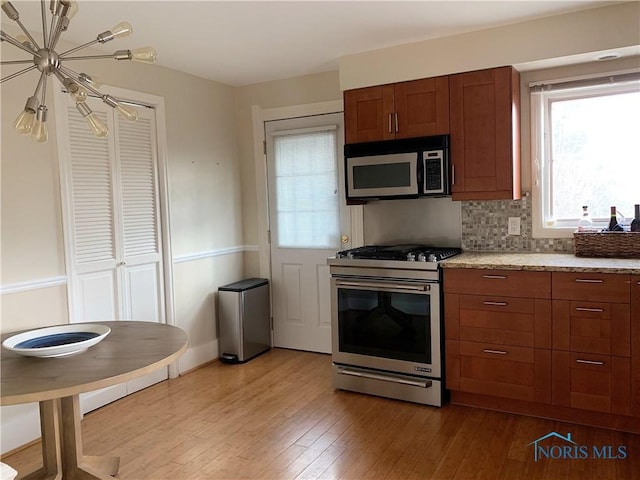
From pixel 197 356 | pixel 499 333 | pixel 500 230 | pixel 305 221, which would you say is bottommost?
pixel 197 356

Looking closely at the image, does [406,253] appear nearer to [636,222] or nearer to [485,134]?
[485,134]

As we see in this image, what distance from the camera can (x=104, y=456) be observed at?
100 inches

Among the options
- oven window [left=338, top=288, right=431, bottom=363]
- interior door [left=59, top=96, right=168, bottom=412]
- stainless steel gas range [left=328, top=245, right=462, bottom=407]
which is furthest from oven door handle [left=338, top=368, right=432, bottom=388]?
interior door [left=59, top=96, right=168, bottom=412]

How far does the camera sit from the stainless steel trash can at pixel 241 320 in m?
4.05

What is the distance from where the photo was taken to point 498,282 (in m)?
2.87

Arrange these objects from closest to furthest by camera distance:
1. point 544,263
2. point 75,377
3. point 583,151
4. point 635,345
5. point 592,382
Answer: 1. point 75,377
2. point 635,345
3. point 592,382
4. point 544,263
5. point 583,151

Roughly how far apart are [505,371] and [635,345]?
67 cm

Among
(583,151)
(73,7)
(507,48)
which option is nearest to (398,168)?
(507,48)

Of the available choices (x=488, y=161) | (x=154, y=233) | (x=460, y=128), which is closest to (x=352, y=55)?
(x=460, y=128)

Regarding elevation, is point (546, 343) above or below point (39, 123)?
below

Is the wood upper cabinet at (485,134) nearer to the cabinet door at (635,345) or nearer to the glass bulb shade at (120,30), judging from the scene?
the cabinet door at (635,345)

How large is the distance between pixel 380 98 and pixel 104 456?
8.86 feet

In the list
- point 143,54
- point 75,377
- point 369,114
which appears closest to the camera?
point 75,377

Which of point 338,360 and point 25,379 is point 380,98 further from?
point 25,379
